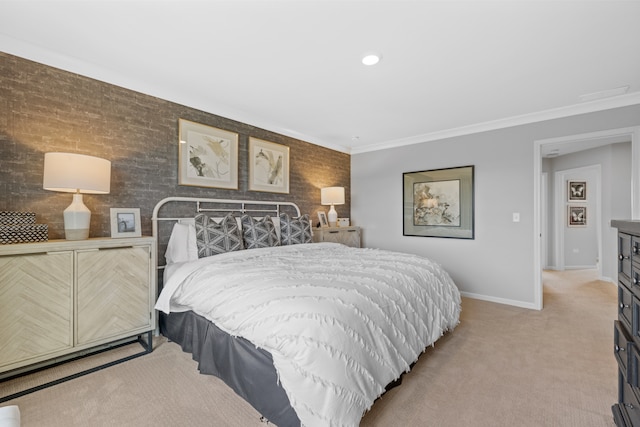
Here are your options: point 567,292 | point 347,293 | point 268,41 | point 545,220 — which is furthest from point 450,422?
point 545,220

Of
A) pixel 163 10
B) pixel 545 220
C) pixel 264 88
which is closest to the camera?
pixel 163 10

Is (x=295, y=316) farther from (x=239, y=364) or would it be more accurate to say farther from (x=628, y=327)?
(x=628, y=327)

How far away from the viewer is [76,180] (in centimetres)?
211

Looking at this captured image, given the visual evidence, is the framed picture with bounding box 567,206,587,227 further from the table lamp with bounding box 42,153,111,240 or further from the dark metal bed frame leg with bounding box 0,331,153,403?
the table lamp with bounding box 42,153,111,240

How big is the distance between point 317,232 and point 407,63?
8.47ft

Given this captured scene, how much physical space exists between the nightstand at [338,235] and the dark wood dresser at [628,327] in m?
3.19

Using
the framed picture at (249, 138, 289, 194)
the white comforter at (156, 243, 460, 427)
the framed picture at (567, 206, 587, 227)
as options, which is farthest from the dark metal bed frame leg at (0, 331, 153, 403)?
the framed picture at (567, 206, 587, 227)

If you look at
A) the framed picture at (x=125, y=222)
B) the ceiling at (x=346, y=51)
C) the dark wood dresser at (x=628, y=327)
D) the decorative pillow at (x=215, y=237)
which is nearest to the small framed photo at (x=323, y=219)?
the ceiling at (x=346, y=51)

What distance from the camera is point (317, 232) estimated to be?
4.33m

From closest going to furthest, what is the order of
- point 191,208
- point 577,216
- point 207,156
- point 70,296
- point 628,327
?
point 628,327 < point 70,296 < point 191,208 < point 207,156 < point 577,216

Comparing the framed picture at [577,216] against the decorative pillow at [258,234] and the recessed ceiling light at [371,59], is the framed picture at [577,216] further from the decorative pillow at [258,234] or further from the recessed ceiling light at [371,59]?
the decorative pillow at [258,234]

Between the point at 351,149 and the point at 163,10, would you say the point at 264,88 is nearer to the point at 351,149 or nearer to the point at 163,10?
the point at 163,10

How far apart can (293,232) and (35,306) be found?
2.34m

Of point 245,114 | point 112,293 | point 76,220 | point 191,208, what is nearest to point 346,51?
point 245,114
